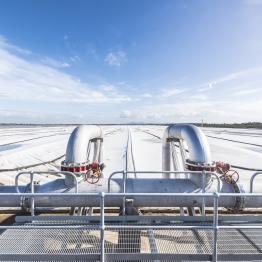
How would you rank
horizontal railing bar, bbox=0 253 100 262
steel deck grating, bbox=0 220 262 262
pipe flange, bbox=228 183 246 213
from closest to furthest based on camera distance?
1. horizontal railing bar, bbox=0 253 100 262
2. steel deck grating, bbox=0 220 262 262
3. pipe flange, bbox=228 183 246 213

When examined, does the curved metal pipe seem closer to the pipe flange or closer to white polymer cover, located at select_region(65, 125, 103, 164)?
the pipe flange

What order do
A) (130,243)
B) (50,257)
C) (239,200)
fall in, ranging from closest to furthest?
(50,257) → (130,243) → (239,200)

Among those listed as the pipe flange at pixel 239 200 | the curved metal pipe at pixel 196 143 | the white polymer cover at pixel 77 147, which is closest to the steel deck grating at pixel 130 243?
the pipe flange at pixel 239 200

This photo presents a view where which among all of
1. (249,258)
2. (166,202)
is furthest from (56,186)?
(249,258)

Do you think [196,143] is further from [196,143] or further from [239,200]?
[239,200]

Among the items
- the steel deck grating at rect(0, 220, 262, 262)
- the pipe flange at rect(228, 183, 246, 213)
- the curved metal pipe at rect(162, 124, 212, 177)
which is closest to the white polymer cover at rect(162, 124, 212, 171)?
the curved metal pipe at rect(162, 124, 212, 177)

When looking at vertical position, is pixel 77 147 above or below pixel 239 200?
above

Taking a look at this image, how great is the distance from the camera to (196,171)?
5.80 m

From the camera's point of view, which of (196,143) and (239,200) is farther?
(196,143)

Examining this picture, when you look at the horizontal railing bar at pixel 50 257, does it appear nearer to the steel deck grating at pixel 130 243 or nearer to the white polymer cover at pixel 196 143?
the steel deck grating at pixel 130 243

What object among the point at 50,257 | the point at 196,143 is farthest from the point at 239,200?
the point at 50,257

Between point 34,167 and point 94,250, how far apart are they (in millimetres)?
10952

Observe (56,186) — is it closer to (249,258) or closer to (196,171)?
(196,171)

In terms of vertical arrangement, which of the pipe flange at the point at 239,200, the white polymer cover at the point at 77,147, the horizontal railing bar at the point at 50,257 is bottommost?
the horizontal railing bar at the point at 50,257
